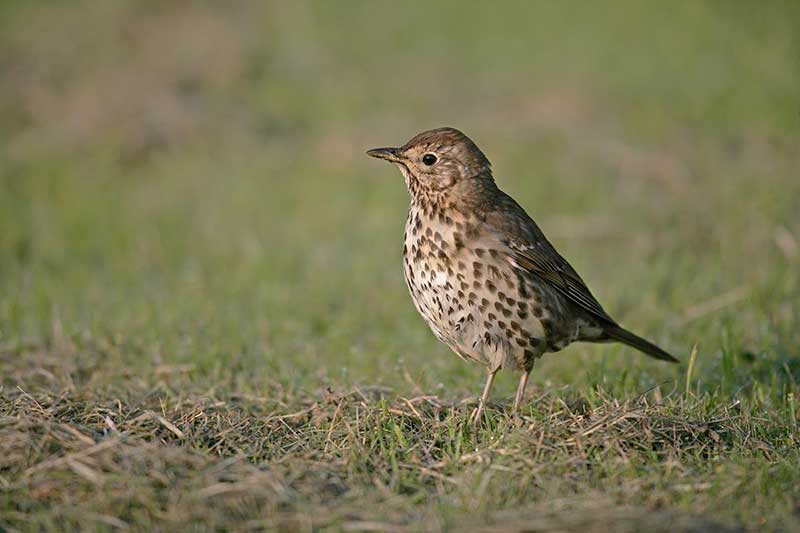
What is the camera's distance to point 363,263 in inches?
332

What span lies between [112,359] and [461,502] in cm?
331

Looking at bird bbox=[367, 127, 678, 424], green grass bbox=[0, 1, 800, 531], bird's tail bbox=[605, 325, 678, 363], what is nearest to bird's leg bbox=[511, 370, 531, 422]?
bird bbox=[367, 127, 678, 424]

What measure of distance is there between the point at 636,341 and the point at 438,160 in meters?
1.63

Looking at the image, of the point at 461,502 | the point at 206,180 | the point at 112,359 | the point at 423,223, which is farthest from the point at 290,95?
the point at 461,502

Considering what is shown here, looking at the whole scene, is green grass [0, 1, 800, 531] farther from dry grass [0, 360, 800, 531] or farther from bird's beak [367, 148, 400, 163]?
bird's beak [367, 148, 400, 163]

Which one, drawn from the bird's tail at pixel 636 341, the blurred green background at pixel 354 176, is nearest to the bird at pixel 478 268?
the bird's tail at pixel 636 341

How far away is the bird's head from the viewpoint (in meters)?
5.08

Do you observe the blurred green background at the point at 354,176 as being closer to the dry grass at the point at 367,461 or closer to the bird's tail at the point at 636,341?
the bird's tail at the point at 636,341

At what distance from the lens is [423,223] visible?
4957 millimetres

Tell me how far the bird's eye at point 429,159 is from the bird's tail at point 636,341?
146 cm

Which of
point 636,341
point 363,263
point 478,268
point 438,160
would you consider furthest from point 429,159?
point 363,263

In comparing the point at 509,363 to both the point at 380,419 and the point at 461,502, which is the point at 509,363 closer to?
the point at 380,419

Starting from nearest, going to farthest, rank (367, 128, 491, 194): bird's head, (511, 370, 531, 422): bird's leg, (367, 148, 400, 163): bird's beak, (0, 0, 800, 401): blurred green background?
1. (511, 370, 531, 422): bird's leg
2. (367, 128, 491, 194): bird's head
3. (367, 148, 400, 163): bird's beak
4. (0, 0, 800, 401): blurred green background

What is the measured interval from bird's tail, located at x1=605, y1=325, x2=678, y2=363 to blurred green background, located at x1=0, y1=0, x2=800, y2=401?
0.19 metres
